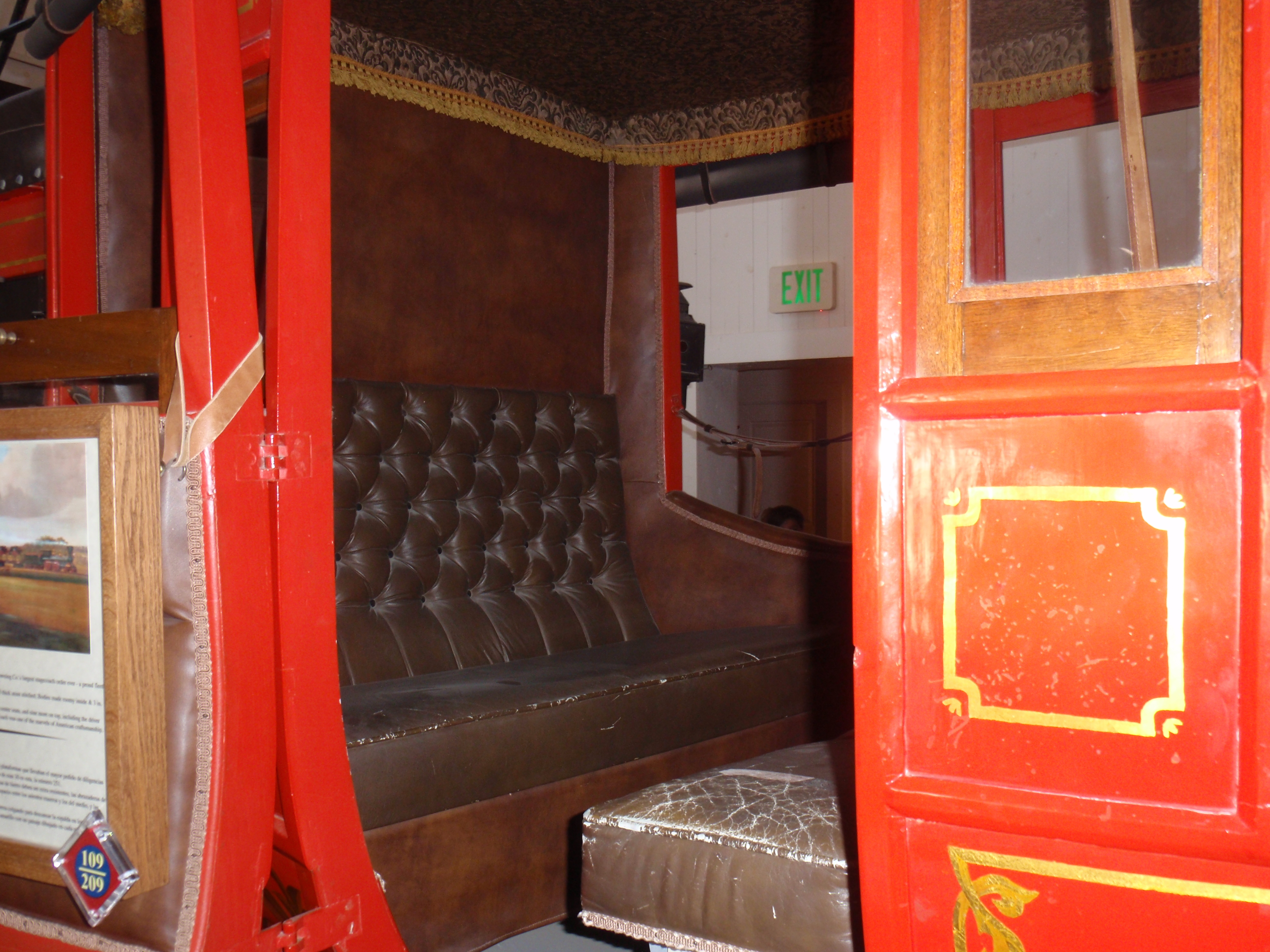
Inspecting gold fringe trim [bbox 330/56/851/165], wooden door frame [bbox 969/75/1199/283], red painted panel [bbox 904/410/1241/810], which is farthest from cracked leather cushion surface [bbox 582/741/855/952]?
gold fringe trim [bbox 330/56/851/165]

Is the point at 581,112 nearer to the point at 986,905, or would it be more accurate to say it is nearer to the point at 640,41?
the point at 640,41

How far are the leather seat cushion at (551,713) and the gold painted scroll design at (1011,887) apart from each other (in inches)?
39.4

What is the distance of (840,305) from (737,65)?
8.94 feet

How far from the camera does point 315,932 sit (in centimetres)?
149

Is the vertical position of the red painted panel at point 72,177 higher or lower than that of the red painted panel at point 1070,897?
higher

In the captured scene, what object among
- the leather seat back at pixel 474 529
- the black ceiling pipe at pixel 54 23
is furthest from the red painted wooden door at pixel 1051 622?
the leather seat back at pixel 474 529

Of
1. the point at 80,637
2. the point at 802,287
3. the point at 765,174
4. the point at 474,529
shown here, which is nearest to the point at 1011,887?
the point at 80,637

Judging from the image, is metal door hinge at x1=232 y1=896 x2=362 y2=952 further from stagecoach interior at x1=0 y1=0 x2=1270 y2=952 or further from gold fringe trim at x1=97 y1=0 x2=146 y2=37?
gold fringe trim at x1=97 y1=0 x2=146 y2=37

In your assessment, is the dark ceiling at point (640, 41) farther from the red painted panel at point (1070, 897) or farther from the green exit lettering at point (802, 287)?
the green exit lettering at point (802, 287)

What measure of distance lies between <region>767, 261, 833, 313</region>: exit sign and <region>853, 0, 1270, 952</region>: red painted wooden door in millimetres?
4418

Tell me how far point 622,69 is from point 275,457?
6.24 ft

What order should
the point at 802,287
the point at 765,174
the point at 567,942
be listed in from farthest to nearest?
the point at 802,287 → the point at 765,174 → the point at 567,942

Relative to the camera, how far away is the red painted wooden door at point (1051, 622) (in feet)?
3.08

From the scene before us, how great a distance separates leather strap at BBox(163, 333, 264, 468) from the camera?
1397 millimetres
